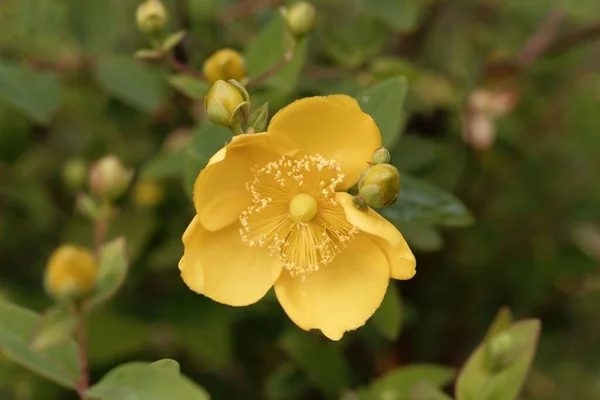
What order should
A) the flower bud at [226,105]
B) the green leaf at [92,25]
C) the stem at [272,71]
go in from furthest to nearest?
the green leaf at [92,25] < the stem at [272,71] < the flower bud at [226,105]

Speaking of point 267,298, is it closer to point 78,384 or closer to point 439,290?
point 78,384

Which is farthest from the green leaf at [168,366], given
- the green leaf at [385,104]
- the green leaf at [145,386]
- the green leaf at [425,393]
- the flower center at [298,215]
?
the green leaf at [385,104]

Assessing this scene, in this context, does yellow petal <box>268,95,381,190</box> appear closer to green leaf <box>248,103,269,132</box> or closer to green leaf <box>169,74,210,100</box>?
green leaf <box>248,103,269,132</box>

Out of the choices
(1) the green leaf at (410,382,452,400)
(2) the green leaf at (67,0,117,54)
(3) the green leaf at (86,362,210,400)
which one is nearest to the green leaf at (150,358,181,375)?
(3) the green leaf at (86,362,210,400)

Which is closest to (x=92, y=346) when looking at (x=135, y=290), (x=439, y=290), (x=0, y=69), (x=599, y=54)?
(x=135, y=290)

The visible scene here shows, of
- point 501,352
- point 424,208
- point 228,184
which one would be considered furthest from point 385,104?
point 501,352

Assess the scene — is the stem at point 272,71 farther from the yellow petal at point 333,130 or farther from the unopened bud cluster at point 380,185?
the unopened bud cluster at point 380,185

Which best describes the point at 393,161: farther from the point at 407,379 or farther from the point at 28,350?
the point at 28,350
